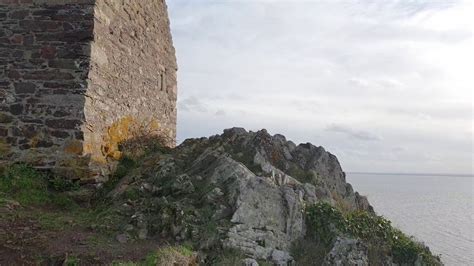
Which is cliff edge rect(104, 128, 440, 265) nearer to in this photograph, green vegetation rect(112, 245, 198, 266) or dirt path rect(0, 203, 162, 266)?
green vegetation rect(112, 245, 198, 266)

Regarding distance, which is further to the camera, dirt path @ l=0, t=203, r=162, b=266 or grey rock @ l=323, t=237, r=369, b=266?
grey rock @ l=323, t=237, r=369, b=266

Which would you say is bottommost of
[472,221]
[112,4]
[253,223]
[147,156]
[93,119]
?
[472,221]

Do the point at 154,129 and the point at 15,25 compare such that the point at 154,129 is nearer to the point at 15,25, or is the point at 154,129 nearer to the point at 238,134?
the point at 238,134

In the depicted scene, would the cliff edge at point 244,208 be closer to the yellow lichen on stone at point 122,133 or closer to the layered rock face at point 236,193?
the layered rock face at point 236,193

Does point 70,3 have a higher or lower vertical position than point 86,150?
higher

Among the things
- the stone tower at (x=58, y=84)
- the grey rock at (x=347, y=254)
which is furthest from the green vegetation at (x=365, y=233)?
the stone tower at (x=58, y=84)

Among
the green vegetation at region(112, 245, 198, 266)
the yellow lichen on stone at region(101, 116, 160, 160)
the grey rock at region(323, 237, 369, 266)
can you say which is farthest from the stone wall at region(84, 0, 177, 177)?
the grey rock at region(323, 237, 369, 266)

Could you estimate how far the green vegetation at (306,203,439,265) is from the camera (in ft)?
26.4

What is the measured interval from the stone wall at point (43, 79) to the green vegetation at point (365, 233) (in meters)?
4.83

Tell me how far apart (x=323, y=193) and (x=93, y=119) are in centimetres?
496

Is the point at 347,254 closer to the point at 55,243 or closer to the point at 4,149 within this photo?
the point at 55,243

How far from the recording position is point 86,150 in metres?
9.68

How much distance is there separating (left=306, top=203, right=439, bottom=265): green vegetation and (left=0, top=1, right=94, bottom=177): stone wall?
15.8ft

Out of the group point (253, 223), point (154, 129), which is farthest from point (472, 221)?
point (253, 223)
